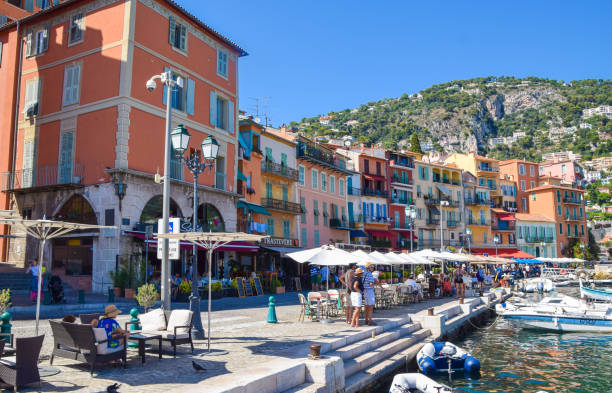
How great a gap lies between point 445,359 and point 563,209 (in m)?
69.2

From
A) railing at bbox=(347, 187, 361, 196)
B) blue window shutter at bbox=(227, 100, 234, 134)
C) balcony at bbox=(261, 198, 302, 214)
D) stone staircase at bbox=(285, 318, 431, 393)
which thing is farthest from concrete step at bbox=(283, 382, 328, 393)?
railing at bbox=(347, 187, 361, 196)

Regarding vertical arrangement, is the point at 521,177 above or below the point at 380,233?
above

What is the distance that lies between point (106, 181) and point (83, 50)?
6.86m

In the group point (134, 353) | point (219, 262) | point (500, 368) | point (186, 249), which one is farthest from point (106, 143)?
point (500, 368)

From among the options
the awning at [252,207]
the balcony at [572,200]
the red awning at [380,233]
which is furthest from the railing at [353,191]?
the balcony at [572,200]

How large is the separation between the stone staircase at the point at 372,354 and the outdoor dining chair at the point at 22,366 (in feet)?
11.3

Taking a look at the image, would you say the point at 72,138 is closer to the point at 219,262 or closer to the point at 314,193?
the point at 219,262

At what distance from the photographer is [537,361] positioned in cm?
1448

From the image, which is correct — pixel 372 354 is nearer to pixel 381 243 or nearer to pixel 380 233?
pixel 381 243

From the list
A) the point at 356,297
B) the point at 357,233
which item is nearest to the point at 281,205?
the point at 357,233

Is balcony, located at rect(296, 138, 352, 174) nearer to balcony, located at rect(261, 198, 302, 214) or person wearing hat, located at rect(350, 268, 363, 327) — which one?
balcony, located at rect(261, 198, 302, 214)

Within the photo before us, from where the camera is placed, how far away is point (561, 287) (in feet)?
157

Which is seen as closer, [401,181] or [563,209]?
[401,181]

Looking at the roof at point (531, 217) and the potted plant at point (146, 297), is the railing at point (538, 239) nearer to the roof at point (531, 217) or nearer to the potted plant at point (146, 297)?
the roof at point (531, 217)
